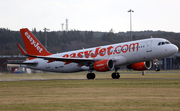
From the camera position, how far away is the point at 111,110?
12508 mm

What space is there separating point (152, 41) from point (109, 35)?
92905mm

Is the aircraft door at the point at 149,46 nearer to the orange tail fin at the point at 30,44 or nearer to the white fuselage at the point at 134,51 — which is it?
the white fuselage at the point at 134,51

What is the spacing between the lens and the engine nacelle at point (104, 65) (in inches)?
1369

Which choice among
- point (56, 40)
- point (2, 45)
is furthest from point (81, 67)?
point (56, 40)

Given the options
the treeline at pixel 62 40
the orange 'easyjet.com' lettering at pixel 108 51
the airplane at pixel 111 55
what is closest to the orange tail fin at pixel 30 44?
the airplane at pixel 111 55

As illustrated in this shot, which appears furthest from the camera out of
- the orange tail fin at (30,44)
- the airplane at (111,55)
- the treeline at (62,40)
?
the treeline at (62,40)

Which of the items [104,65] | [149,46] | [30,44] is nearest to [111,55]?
[104,65]

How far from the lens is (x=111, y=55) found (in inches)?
1449

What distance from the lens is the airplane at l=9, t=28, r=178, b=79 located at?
1368 inches

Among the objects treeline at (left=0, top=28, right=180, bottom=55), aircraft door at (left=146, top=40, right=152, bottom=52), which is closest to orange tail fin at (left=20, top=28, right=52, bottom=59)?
aircraft door at (left=146, top=40, right=152, bottom=52)

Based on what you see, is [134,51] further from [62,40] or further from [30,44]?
[62,40]

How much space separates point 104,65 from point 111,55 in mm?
2481

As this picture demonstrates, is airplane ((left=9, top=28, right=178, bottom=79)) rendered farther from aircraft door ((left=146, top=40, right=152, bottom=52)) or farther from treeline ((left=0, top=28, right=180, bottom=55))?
treeline ((left=0, top=28, right=180, bottom=55))

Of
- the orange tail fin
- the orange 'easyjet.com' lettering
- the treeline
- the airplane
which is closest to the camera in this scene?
the airplane
